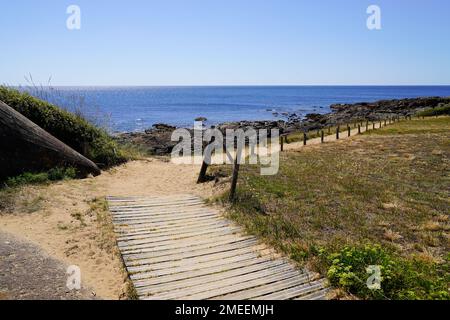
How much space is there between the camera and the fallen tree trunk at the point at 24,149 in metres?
11.9

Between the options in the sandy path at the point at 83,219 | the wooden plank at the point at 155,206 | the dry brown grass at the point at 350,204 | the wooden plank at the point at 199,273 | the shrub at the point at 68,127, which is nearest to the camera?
the wooden plank at the point at 199,273

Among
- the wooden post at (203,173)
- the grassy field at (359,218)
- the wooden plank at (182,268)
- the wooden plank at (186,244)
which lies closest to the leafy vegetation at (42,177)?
the wooden post at (203,173)

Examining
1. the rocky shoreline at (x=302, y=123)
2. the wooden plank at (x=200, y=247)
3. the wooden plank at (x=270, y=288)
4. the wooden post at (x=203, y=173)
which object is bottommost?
the wooden plank at (x=270, y=288)

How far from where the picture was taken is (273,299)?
5.89 metres

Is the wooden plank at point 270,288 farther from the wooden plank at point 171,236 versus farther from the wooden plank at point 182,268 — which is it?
the wooden plank at point 171,236

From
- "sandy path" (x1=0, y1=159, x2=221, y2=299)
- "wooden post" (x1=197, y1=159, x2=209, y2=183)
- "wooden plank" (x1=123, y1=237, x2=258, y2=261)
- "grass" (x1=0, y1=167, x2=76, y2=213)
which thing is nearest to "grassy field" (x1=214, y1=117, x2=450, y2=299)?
"wooden plank" (x1=123, y1=237, x2=258, y2=261)

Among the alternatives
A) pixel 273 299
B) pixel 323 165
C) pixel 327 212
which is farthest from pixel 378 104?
pixel 273 299

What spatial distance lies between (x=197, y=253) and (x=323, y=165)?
39.2 feet

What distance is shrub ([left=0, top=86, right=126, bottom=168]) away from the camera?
14.9 metres

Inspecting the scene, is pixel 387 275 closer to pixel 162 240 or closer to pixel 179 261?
pixel 179 261

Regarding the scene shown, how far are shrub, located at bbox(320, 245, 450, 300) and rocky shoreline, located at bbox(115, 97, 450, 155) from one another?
55.9 ft

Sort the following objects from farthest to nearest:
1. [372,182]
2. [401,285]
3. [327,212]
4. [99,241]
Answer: [372,182]
[327,212]
[99,241]
[401,285]

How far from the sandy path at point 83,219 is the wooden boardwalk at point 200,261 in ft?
1.36
